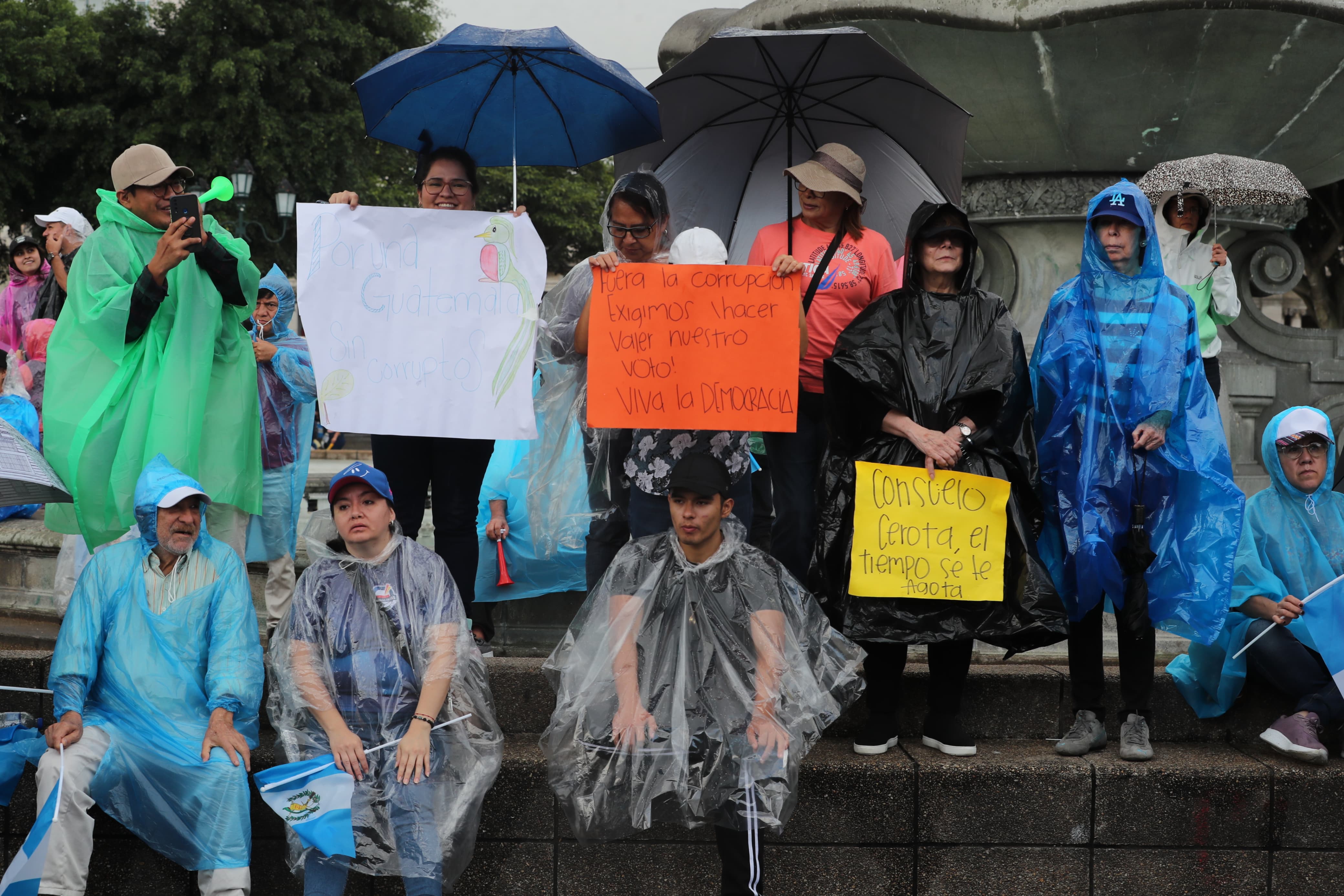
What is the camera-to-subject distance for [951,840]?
3.81 metres

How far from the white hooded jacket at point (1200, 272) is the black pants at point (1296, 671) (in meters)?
1.37

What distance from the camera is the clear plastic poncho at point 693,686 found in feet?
11.3

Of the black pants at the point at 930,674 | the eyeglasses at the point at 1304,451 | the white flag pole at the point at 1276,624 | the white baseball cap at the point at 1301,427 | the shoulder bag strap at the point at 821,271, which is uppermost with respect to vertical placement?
the shoulder bag strap at the point at 821,271

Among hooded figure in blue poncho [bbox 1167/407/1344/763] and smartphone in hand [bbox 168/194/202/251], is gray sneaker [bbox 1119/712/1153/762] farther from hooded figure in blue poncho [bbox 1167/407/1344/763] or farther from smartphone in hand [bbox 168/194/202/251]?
smartphone in hand [bbox 168/194/202/251]

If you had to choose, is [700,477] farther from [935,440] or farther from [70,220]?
[70,220]

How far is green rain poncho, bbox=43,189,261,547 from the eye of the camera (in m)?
3.92

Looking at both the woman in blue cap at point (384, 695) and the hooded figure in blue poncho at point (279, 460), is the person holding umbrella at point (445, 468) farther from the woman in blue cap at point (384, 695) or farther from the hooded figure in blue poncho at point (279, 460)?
the hooded figure in blue poncho at point (279, 460)

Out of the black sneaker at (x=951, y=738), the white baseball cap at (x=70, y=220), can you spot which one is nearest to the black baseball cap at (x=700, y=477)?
the black sneaker at (x=951, y=738)

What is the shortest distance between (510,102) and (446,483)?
4.42ft

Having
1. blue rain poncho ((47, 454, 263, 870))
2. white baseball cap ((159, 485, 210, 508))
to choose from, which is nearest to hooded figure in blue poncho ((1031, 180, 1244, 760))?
blue rain poncho ((47, 454, 263, 870))

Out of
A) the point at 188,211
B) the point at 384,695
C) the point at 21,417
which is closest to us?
the point at 384,695

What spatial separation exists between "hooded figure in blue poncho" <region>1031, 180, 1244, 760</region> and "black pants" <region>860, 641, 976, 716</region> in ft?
1.28

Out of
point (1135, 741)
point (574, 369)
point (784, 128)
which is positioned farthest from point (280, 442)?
point (1135, 741)

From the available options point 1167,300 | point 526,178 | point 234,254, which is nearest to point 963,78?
point 1167,300
